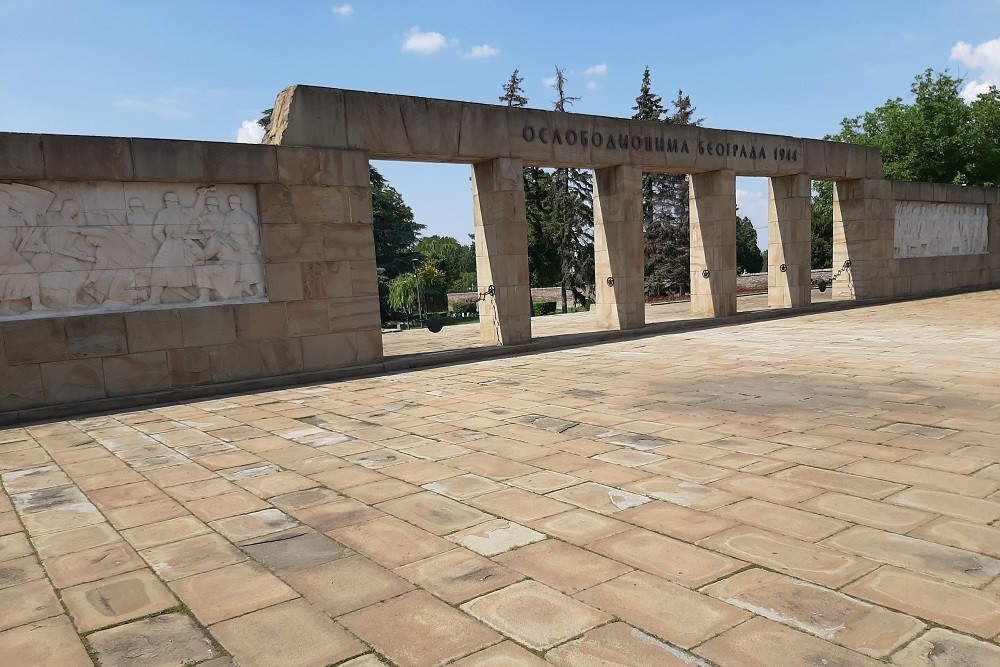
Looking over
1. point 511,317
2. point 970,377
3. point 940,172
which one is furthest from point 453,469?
point 940,172

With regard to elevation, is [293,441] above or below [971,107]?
below

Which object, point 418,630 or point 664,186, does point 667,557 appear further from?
point 664,186

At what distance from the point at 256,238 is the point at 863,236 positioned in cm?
1598

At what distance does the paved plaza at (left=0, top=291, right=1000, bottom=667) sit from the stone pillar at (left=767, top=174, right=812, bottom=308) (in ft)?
34.4

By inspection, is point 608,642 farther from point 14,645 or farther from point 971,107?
point 971,107

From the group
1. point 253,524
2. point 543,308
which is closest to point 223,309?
point 253,524

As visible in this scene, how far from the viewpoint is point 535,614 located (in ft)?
9.12

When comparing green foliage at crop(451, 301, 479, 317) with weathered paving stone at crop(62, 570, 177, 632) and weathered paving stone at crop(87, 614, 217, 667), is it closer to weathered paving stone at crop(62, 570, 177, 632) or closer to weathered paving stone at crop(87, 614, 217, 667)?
weathered paving stone at crop(62, 570, 177, 632)

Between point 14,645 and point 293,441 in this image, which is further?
point 293,441

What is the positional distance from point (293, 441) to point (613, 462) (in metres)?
2.81

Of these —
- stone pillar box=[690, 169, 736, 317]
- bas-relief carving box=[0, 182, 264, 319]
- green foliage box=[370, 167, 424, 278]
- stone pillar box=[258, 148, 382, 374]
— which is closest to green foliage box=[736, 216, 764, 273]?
green foliage box=[370, 167, 424, 278]

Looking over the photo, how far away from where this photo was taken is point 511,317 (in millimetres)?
12352

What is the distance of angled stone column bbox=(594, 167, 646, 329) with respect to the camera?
1373 centimetres

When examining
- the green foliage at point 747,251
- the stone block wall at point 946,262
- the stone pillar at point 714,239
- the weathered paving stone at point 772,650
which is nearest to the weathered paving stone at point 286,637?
the weathered paving stone at point 772,650
